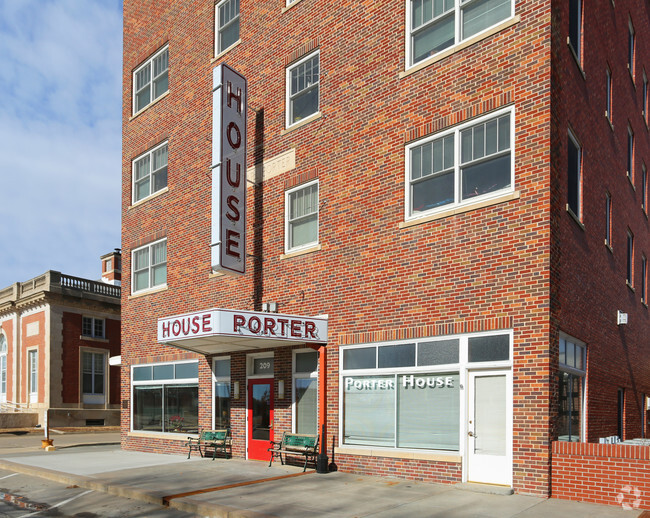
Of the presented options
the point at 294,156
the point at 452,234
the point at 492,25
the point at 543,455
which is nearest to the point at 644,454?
the point at 543,455

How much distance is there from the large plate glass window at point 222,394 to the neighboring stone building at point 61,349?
22.0 metres

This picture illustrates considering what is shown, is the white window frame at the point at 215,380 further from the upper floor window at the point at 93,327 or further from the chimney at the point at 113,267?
the chimney at the point at 113,267

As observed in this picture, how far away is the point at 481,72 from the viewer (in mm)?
12555

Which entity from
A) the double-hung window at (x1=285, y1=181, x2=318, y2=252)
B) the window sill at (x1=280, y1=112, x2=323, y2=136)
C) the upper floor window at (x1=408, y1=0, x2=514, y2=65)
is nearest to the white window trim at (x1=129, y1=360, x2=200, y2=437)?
the double-hung window at (x1=285, y1=181, x2=318, y2=252)

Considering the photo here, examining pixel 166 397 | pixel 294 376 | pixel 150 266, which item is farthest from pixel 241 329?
pixel 150 266

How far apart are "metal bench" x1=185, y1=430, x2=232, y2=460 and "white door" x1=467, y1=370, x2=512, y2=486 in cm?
750

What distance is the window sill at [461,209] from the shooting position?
11817 mm

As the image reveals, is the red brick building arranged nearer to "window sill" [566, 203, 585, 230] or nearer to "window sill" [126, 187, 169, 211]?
"window sill" [566, 203, 585, 230]

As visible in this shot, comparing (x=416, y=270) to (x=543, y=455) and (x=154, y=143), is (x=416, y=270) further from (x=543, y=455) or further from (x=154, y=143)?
(x=154, y=143)

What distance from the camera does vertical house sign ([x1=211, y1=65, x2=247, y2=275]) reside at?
15.9 meters

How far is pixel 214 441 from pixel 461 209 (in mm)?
9521

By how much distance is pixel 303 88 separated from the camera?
16641mm

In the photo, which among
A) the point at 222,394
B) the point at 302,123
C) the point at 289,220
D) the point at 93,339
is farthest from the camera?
the point at 93,339
